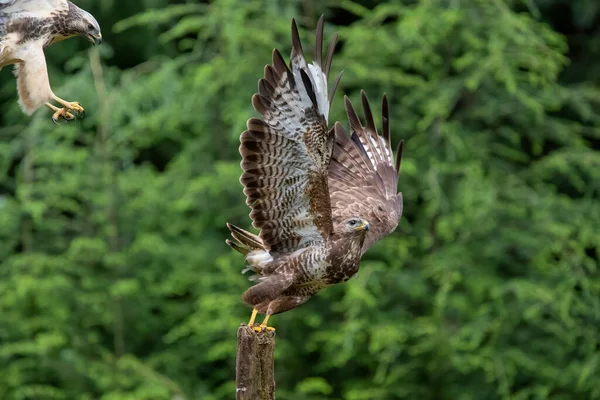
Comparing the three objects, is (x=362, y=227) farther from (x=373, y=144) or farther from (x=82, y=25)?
(x=82, y=25)

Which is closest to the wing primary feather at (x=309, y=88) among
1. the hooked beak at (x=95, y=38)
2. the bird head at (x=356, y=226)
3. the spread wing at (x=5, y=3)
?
the bird head at (x=356, y=226)

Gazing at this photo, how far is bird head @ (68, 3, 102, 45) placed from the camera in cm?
408

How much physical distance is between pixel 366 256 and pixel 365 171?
2.60m

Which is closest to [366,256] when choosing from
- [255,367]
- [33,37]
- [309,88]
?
[309,88]

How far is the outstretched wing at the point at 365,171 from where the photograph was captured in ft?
20.0

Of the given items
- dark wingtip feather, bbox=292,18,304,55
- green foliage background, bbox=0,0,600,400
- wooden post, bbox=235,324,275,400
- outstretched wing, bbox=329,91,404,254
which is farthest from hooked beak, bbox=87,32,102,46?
green foliage background, bbox=0,0,600,400

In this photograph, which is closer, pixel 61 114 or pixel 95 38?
pixel 61 114

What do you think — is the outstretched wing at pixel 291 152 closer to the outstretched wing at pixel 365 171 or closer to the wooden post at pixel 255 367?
the wooden post at pixel 255 367

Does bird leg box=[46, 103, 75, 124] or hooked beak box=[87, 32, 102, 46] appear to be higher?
hooked beak box=[87, 32, 102, 46]

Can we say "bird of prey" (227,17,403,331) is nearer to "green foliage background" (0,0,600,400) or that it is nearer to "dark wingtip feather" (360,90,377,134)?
"dark wingtip feather" (360,90,377,134)

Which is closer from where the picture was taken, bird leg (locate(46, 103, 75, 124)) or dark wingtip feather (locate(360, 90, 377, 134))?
bird leg (locate(46, 103, 75, 124))

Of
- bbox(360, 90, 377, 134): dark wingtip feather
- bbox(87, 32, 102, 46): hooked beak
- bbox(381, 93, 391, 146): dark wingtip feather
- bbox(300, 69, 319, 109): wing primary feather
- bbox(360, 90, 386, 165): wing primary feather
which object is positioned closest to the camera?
bbox(87, 32, 102, 46): hooked beak

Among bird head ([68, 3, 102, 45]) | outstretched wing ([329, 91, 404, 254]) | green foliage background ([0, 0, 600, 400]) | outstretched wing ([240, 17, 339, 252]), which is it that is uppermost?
bird head ([68, 3, 102, 45])

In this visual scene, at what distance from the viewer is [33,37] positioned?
3889 millimetres
